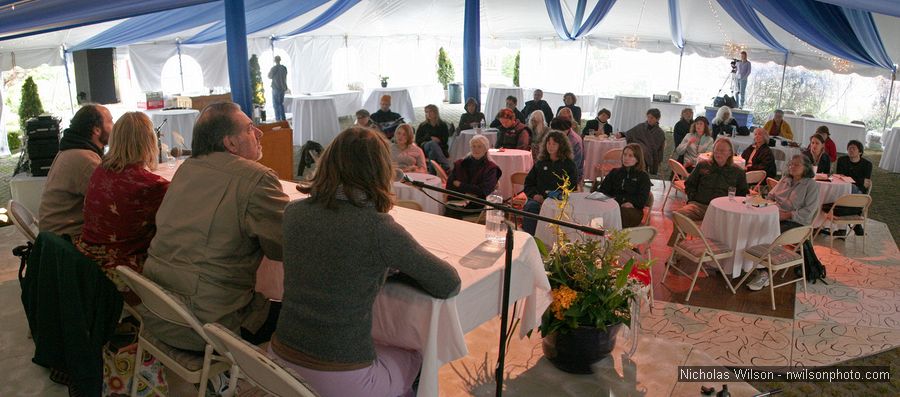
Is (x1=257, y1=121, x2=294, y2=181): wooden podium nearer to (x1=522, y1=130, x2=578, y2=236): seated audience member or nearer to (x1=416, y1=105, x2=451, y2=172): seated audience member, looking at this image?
(x1=416, y1=105, x2=451, y2=172): seated audience member

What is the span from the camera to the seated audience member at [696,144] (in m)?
7.84

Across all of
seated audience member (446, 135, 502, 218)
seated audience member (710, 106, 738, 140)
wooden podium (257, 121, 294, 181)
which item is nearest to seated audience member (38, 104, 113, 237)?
seated audience member (446, 135, 502, 218)

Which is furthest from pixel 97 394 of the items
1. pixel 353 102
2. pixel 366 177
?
pixel 353 102

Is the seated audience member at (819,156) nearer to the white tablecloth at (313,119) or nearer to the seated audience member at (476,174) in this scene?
the seated audience member at (476,174)

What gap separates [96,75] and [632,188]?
8261 millimetres

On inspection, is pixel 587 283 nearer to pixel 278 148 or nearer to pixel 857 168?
pixel 278 148

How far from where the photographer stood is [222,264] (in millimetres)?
2340

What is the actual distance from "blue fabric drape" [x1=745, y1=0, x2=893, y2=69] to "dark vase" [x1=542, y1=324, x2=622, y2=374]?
6.72 m

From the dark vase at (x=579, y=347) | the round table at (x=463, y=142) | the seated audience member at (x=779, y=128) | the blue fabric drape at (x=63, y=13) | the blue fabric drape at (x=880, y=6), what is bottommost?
the dark vase at (x=579, y=347)

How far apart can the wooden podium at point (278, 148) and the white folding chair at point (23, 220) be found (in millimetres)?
3366

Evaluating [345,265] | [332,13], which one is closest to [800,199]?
[345,265]

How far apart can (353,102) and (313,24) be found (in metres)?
2.63

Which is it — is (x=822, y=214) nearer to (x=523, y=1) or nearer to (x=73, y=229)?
(x=73, y=229)

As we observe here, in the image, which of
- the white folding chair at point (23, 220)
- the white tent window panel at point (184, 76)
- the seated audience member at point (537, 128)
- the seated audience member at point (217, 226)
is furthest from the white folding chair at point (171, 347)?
the white tent window panel at point (184, 76)
